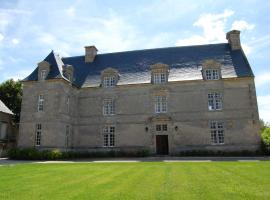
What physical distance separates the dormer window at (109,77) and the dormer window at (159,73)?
13.3ft

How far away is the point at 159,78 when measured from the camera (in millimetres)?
26844

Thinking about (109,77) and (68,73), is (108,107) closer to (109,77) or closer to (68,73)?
(109,77)

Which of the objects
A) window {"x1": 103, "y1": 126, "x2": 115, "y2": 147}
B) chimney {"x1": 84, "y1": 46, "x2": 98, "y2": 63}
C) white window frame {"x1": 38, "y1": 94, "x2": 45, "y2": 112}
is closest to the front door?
window {"x1": 103, "y1": 126, "x2": 115, "y2": 147}

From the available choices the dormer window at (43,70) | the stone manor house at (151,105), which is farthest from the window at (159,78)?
the dormer window at (43,70)

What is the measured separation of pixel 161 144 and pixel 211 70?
8883 mm

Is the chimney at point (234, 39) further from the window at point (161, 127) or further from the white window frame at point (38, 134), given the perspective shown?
the white window frame at point (38, 134)

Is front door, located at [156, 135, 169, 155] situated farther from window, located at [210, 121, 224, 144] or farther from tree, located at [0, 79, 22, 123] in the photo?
tree, located at [0, 79, 22, 123]

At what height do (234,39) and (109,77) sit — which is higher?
(234,39)

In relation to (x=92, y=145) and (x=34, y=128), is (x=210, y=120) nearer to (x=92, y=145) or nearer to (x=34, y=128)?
(x=92, y=145)

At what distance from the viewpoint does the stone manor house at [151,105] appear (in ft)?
80.3

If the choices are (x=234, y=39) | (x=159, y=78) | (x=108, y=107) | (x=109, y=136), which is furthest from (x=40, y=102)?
(x=234, y=39)

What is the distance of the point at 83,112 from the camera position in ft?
91.6

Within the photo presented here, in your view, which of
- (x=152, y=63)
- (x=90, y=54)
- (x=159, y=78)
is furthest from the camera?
(x=90, y=54)

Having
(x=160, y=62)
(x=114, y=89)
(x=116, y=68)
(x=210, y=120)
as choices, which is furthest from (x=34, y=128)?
(x=210, y=120)
